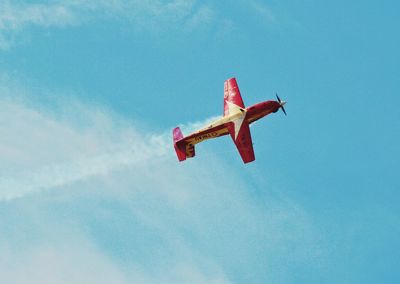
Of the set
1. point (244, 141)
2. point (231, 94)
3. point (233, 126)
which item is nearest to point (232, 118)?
point (233, 126)

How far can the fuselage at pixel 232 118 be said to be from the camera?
112 meters

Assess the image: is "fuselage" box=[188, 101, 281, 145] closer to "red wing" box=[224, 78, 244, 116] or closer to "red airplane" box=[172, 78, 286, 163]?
"red airplane" box=[172, 78, 286, 163]

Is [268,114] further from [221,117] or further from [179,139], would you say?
[179,139]

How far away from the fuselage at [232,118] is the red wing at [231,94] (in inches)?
70.1

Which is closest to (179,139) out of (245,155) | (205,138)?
(205,138)

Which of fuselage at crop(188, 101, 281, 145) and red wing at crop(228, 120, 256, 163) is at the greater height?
fuselage at crop(188, 101, 281, 145)

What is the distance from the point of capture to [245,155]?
11050 centimetres

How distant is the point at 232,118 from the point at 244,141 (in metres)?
4.28

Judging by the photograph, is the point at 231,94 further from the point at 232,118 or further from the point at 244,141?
the point at 244,141

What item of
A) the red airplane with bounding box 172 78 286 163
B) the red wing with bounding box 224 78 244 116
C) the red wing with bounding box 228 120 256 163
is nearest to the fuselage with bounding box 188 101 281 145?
the red airplane with bounding box 172 78 286 163

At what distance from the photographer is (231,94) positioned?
4663 inches

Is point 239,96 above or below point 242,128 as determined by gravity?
above

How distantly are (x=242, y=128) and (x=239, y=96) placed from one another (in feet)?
24.8

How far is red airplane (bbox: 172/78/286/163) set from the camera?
111 meters
